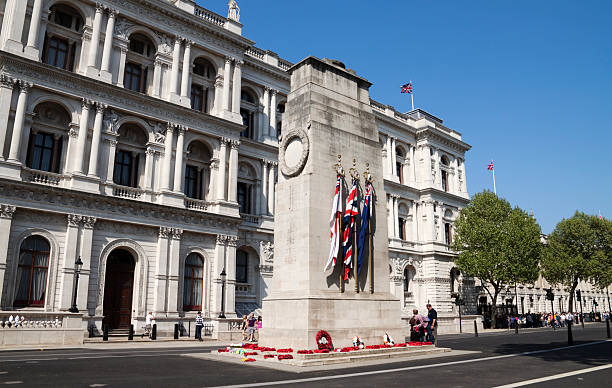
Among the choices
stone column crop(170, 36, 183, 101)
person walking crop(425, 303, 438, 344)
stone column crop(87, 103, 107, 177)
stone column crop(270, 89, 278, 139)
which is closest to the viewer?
person walking crop(425, 303, 438, 344)

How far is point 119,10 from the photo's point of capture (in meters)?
32.1

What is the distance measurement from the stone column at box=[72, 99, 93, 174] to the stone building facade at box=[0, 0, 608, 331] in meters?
0.08

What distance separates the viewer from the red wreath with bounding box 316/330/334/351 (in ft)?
50.6

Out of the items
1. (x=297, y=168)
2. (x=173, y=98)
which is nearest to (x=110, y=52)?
(x=173, y=98)

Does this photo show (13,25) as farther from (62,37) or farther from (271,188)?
(271,188)

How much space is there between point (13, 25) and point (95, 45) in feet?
15.4

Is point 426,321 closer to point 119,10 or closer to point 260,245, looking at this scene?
point 260,245

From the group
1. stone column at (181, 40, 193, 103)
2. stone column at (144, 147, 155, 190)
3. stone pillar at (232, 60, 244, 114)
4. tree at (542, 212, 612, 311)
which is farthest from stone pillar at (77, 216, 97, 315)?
tree at (542, 212, 612, 311)

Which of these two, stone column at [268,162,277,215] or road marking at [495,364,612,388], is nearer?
road marking at [495,364,612,388]

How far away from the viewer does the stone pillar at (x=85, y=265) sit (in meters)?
27.2

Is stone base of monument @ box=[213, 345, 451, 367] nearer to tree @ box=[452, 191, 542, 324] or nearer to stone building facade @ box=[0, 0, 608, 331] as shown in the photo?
stone building facade @ box=[0, 0, 608, 331]

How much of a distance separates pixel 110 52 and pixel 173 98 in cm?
505

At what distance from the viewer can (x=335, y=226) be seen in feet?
56.9

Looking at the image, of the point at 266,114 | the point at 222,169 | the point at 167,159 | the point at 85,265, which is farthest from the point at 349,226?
the point at 266,114
